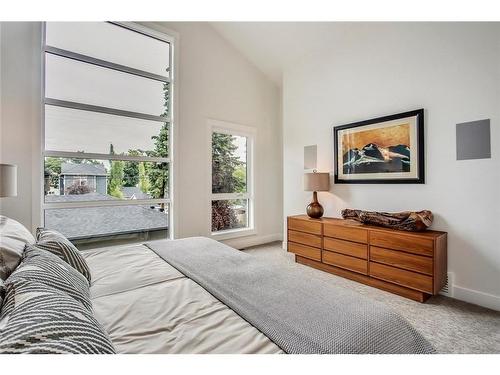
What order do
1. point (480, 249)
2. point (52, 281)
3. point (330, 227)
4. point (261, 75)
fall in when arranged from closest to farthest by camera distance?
point (52, 281), point (480, 249), point (330, 227), point (261, 75)

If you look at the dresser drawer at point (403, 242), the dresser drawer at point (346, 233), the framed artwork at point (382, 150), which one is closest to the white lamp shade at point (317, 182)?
the framed artwork at point (382, 150)

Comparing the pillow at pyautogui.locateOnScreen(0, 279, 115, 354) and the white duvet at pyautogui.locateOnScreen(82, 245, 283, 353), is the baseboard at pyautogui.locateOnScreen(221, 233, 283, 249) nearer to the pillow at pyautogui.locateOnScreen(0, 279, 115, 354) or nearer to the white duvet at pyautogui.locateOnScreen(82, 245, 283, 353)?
the white duvet at pyautogui.locateOnScreen(82, 245, 283, 353)

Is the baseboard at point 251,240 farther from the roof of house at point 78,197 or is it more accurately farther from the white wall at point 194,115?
the roof of house at point 78,197

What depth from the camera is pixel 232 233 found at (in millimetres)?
4090

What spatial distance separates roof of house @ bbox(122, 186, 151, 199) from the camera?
10.3ft

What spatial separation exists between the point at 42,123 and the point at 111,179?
879mm

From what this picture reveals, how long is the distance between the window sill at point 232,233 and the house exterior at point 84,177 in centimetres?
170

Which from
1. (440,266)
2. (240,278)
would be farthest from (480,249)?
(240,278)

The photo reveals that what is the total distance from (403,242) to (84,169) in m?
3.53

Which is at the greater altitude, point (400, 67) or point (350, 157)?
point (400, 67)

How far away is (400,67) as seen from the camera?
2.71m

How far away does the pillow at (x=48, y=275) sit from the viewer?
0.87m

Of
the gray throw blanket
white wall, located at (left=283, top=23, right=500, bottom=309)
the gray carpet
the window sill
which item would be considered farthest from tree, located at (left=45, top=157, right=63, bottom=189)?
white wall, located at (left=283, top=23, right=500, bottom=309)
